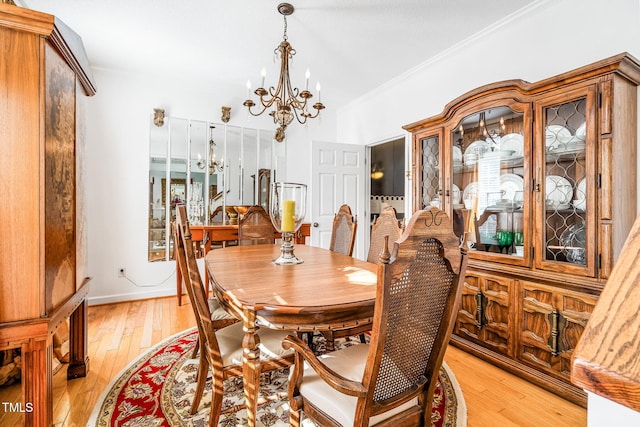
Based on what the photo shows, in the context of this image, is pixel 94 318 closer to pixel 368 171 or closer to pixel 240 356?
pixel 240 356

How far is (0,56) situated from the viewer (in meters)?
1.14

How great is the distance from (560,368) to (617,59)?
1.73 m

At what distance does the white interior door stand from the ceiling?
0.95 metres

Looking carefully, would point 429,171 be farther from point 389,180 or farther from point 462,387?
point 389,180

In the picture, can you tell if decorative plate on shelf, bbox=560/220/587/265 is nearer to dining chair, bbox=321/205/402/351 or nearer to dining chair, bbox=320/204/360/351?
dining chair, bbox=321/205/402/351

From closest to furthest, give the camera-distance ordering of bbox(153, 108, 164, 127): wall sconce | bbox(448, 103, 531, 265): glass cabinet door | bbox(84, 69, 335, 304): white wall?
bbox(448, 103, 531, 265): glass cabinet door, bbox(84, 69, 335, 304): white wall, bbox(153, 108, 164, 127): wall sconce

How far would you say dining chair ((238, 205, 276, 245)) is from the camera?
10.5 ft

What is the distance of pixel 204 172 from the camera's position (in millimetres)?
4039

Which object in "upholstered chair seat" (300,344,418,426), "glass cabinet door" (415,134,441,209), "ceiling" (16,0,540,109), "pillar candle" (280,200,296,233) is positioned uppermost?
"ceiling" (16,0,540,109)

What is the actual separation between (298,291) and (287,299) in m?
0.12

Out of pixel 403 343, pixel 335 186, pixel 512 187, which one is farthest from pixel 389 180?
pixel 403 343

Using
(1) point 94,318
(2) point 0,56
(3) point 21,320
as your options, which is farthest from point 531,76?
(1) point 94,318

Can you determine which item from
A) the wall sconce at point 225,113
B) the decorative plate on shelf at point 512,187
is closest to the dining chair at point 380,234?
the decorative plate on shelf at point 512,187

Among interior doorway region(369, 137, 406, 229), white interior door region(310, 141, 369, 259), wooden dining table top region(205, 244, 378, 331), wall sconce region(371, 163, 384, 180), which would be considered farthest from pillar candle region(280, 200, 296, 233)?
wall sconce region(371, 163, 384, 180)
